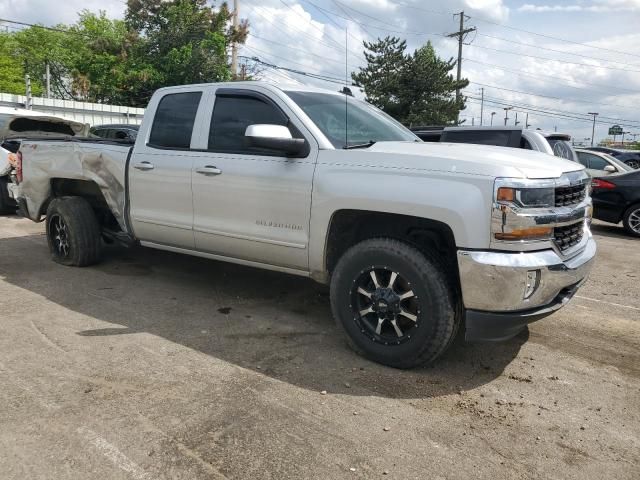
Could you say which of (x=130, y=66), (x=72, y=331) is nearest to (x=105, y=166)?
(x=72, y=331)

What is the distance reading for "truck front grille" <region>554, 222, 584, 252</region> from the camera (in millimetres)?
3447

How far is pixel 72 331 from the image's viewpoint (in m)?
4.26

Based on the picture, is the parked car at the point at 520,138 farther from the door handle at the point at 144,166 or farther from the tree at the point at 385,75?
the tree at the point at 385,75

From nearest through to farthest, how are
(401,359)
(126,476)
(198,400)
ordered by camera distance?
(126,476)
(198,400)
(401,359)

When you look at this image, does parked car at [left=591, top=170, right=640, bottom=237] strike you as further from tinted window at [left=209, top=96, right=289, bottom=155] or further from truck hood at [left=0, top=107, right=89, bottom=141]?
truck hood at [left=0, top=107, right=89, bottom=141]

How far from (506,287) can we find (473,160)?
804mm

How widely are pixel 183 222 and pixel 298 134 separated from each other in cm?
145

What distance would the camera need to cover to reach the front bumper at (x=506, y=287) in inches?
125

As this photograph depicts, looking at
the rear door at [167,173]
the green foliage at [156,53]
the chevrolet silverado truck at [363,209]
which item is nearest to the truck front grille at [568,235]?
the chevrolet silverado truck at [363,209]

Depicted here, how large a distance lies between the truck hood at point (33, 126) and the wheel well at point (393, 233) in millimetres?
7748

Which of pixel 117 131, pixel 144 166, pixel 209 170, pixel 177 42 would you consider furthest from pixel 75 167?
pixel 177 42

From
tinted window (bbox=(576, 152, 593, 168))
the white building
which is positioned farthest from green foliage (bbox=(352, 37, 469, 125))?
tinted window (bbox=(576, 152, 593, 168))

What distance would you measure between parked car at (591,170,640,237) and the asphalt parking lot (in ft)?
18.5

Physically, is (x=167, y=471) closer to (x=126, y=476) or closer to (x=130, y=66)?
(x=126, y=476)
